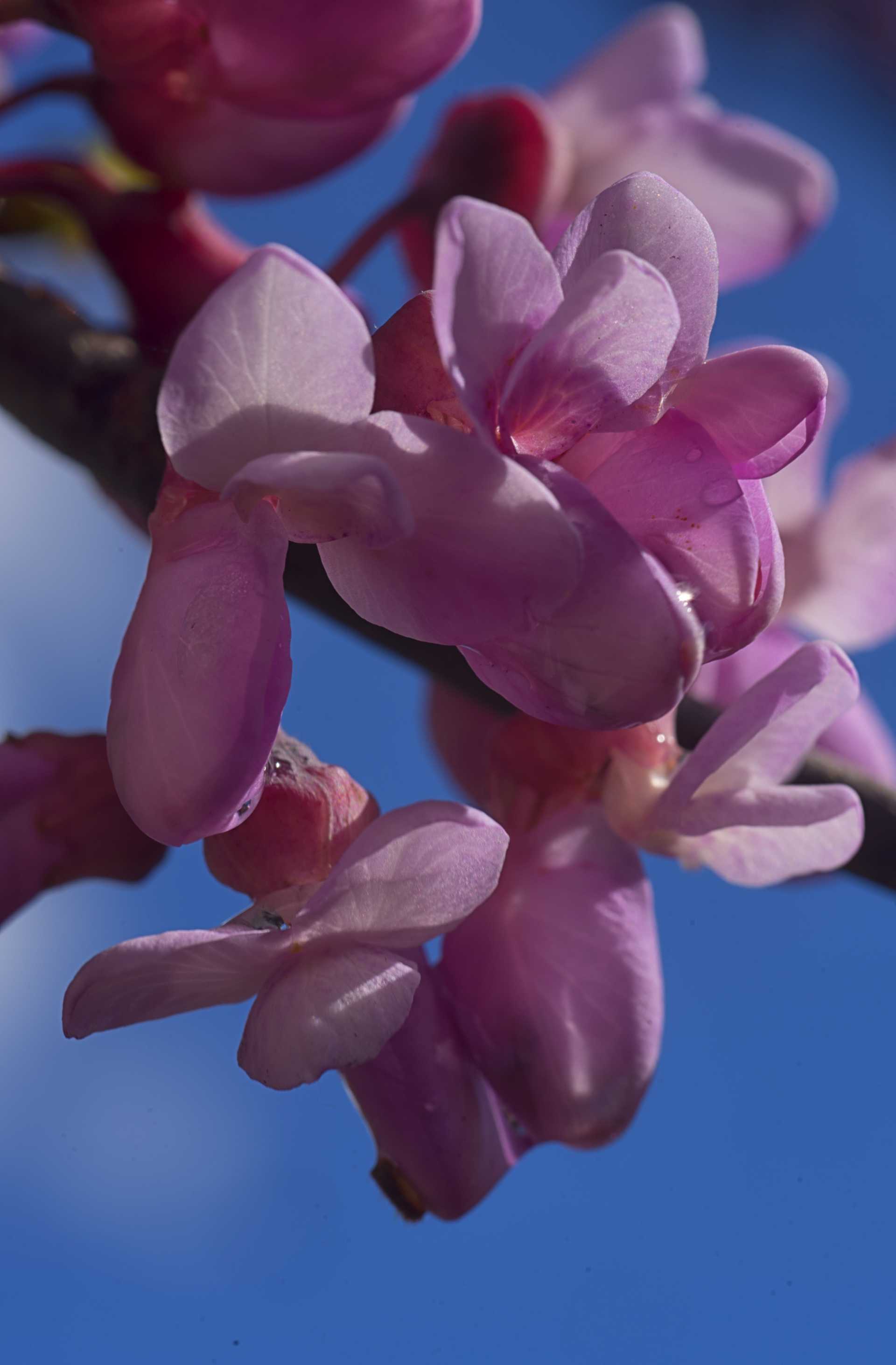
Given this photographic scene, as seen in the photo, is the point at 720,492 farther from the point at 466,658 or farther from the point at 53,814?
the point at 53,814

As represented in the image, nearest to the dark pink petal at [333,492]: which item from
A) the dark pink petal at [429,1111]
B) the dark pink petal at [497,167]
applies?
the dark pink petal at [429,1111]

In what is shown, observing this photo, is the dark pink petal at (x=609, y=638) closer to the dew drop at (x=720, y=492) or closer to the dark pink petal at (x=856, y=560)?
the dew drop at (x=720, y=492)

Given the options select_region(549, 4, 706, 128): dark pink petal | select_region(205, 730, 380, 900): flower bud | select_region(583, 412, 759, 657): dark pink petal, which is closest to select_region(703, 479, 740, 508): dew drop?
select_region(583, 412, 759, 657): dark pink petal

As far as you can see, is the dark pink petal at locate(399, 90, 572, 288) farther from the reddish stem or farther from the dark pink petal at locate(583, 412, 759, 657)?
the dark pink petal at locate(583, 412, 759, 657)

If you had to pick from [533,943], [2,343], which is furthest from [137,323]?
[533,943]

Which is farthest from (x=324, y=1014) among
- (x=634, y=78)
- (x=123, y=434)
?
(x=634, y=78)

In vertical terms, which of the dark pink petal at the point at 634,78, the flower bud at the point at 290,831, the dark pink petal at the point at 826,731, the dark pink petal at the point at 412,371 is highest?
the dark pink petal at the point at 412,371
